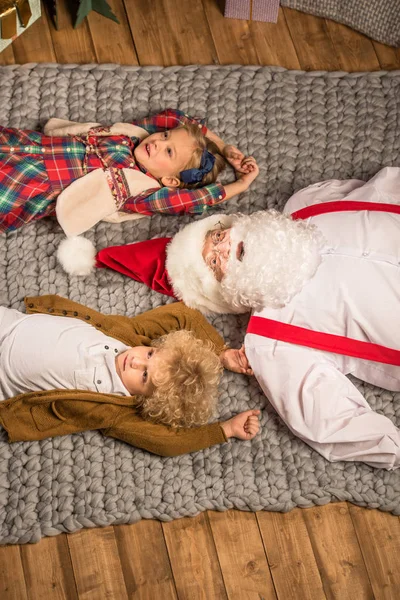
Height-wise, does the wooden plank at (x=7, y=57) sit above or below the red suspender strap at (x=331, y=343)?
above

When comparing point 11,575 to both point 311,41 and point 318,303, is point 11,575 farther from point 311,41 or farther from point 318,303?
point 311,41

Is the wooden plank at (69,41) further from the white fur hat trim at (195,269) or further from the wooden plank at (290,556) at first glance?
the wooden plank at (290,556)

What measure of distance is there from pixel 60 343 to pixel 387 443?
0.73 m

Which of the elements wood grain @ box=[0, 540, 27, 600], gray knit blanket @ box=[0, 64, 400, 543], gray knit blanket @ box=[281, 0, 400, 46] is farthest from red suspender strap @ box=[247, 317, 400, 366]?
gray knit blanket @ box=[281, 0, 400, 46]

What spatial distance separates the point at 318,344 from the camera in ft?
4.69

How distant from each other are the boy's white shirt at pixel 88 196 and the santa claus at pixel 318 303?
21 centimetres

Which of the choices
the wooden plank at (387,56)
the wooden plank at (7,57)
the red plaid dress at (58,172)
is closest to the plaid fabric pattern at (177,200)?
the red plaid dress at (58,172)

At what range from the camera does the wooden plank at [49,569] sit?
4.46ft

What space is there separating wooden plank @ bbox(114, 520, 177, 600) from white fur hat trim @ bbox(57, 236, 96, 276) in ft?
1.93

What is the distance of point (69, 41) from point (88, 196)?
0.50 m

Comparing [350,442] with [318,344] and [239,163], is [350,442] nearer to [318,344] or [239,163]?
[318,344]

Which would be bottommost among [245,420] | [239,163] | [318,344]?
[245,420]

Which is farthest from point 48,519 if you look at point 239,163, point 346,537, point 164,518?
point 239,163

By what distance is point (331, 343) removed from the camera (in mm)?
1430
